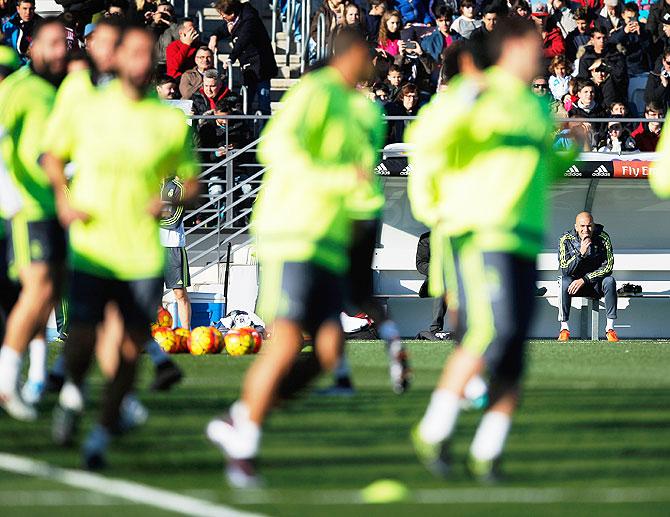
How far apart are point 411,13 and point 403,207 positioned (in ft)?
14.5

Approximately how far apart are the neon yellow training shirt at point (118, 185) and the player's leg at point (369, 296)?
370 cm

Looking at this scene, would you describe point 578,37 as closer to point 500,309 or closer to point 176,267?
point 176,267

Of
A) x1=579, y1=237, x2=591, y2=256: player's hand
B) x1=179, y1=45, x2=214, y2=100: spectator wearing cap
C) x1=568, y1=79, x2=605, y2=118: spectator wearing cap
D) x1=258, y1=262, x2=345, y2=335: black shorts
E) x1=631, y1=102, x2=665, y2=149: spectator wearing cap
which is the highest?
x1=258, y1=262, x2=345, y2=335: black shorts

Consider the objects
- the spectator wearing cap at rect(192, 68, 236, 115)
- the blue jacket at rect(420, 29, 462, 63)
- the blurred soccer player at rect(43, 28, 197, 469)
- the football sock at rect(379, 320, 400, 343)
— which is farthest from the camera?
the blue jacket at rect(420, 29, 462, 63)

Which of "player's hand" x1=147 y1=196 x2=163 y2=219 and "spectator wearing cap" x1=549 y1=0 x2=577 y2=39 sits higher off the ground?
"player's hand" x1=147 y1=196 x2=163 y2=219

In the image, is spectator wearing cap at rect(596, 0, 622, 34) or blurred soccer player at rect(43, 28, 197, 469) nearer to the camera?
blurred soccer player at rect(43, 28, 197, 469)

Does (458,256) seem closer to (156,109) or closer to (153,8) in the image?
(156,109)

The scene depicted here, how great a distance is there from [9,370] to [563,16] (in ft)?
59.2

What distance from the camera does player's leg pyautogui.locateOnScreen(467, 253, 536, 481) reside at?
640 cm

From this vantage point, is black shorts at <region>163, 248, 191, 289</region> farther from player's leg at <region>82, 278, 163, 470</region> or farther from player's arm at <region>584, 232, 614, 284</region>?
player's leg at <region>82, 278, 163, 470</region>

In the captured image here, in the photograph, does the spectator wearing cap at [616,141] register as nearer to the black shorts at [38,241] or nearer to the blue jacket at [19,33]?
the blue jacket at [19,33]

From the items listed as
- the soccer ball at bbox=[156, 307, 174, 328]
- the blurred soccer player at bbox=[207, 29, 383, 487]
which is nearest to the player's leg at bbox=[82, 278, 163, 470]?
the blurred soccer player at bbox=[207, 29, 383, 487]

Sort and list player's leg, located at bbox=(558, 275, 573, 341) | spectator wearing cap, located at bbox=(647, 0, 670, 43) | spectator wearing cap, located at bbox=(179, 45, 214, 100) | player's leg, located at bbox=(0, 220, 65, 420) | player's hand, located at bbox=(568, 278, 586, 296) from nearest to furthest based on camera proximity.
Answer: player's leg, located at bbox=(0, 220, 65, 420)
player's hand, located at bbox=(568, 278, 586, 296)
player's leg, located at bbox=(558, 275, 573, 341)
spectator wearing cap, located at bbox=(179, 45, 214, 100)
spectator wearing cap, located at bbox=(647, 0, 670, 43)

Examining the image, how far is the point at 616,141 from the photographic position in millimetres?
19906
